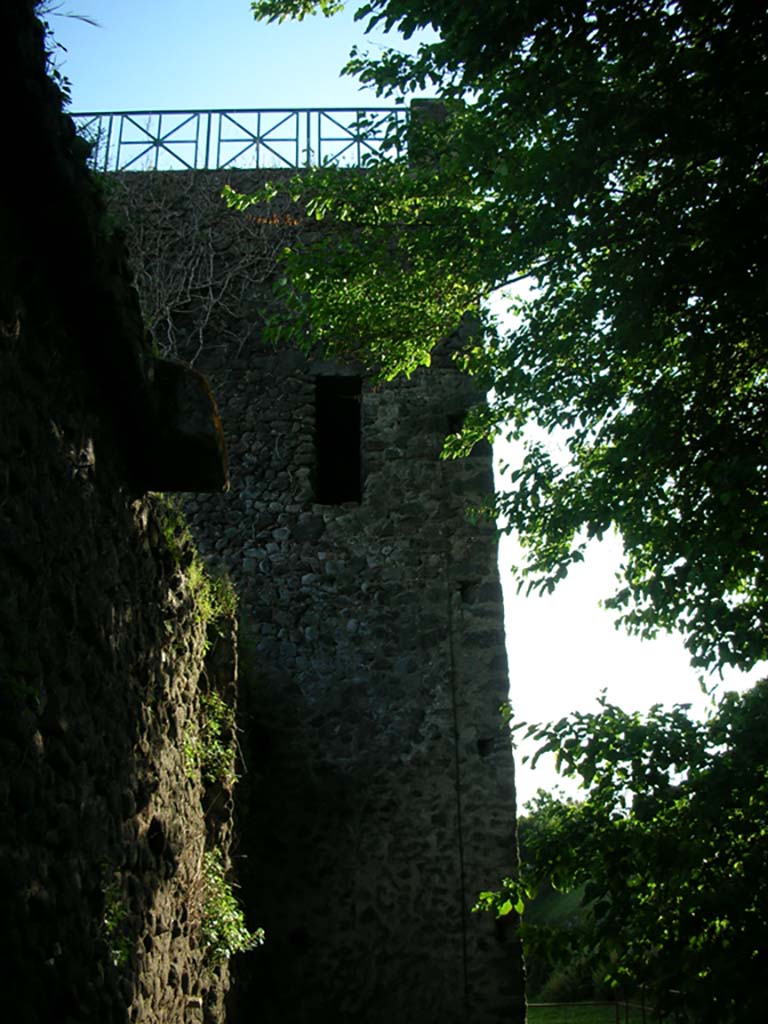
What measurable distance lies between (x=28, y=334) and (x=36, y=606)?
31.4 inches

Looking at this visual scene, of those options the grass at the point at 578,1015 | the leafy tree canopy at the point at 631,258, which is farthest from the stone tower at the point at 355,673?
the grass at the point at 578,1015

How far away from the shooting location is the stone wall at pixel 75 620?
265 cm

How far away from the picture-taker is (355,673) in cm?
834

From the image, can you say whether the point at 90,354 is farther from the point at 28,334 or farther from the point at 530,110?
the point at 530,110

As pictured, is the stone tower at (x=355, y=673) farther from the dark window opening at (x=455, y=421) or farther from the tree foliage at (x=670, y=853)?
the tree foliage at (x=670, y=853)

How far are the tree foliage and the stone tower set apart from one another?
331 centimetres

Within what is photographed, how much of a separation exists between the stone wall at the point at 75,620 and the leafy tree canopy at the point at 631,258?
7.28ft

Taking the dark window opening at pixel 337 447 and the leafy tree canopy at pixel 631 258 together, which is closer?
the leafy tree canopy at pixel 631 258

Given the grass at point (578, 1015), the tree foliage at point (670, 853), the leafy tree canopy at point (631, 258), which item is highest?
the leafy tree canopy at point (631, 258)

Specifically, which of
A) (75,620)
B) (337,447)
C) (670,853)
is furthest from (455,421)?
(75,620)

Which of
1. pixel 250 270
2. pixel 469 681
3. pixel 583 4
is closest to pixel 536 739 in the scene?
pixel 583 4

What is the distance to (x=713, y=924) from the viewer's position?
12.7 feet

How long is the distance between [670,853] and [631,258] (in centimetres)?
267

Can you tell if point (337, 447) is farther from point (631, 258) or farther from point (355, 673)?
point (631, 258)
